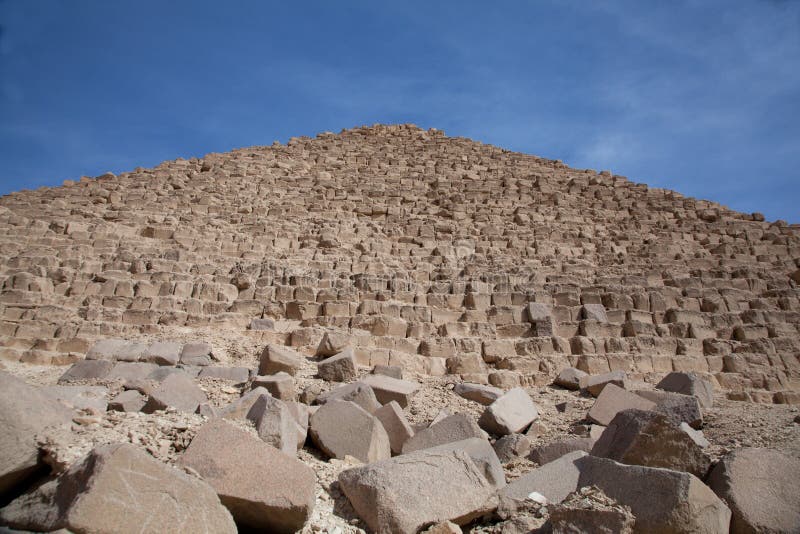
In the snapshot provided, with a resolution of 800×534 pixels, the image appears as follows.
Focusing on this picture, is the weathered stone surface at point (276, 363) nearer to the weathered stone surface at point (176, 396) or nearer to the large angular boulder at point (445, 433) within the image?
the weathered stone surface at point (176, 396)

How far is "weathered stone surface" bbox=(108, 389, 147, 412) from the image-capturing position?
14.1ft

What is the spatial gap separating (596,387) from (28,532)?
568 centimetres

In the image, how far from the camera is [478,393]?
5.92m

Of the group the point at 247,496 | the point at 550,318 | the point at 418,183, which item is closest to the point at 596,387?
the point at 550,318

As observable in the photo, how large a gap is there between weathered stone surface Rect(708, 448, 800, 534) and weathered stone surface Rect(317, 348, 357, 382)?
3754mm

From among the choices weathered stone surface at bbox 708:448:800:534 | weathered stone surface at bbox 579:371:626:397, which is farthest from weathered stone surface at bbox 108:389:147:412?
weathered stone surface at bbox 579:371:626:397

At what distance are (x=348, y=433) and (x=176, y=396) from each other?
162cm

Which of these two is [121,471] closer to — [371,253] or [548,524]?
[548,524]

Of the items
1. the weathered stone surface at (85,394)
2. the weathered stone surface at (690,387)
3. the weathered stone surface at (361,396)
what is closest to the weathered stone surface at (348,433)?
the weathered stone surface at (361,396)

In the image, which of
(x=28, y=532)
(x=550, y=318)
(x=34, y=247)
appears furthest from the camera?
(x=34, y=247)

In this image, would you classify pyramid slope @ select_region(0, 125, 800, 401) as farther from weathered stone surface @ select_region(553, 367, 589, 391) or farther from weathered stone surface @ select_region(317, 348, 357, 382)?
weathered stone surface @ select_region(317, 348, 357, 382)

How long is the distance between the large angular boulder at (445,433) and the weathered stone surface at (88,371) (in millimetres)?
3769

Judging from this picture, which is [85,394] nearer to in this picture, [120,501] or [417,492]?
[120,501]

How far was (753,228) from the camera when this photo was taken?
43.1 feet
